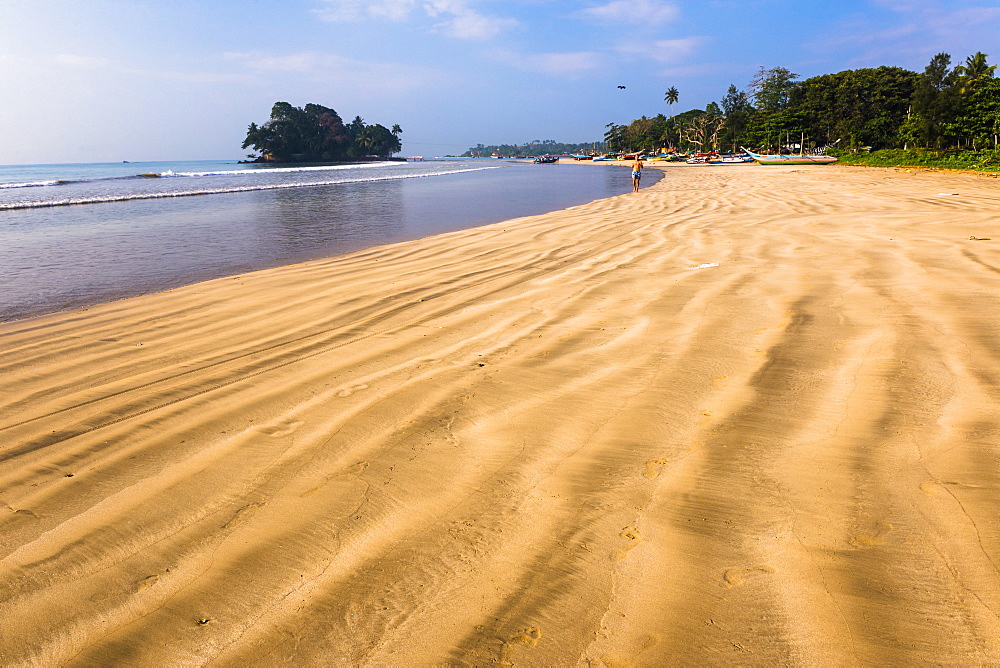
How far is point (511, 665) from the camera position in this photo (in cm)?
140

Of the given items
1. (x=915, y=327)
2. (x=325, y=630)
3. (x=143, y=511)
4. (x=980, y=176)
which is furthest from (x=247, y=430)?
(x=980, y=176)

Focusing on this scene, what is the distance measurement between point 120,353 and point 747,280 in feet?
17.4

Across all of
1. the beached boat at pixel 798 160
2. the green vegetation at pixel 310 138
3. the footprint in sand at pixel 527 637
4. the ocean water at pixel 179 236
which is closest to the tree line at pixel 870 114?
the beached boat at pixel 798 160

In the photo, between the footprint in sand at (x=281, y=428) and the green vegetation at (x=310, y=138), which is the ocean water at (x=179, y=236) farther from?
the green vegetation at (x=310, y=138)

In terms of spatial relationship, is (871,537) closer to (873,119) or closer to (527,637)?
(527,637)

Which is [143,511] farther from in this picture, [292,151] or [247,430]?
[292,151]

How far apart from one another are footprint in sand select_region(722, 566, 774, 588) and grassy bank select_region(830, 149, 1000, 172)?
2519 cm

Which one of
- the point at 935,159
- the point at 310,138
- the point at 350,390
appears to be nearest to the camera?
the point at 350,390

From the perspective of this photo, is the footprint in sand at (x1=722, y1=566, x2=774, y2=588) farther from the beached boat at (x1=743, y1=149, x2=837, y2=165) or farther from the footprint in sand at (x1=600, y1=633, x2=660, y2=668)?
the beached boat at (x1=743, y1=149, x2=837, y2=165)

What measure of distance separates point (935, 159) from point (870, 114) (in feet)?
129

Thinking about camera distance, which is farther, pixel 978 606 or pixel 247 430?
pixel 247 430

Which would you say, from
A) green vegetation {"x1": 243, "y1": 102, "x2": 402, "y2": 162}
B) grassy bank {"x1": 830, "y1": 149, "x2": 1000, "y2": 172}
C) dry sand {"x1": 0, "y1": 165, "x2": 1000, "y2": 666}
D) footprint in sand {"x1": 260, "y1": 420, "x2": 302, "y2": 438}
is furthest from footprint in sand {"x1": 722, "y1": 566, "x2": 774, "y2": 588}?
green vegetation {"x1": 243, "y1": 102, "x2": 402, "y2": 162}

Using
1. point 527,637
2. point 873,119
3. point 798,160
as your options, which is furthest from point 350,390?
point 873,119

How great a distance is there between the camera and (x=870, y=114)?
58.0 metres
